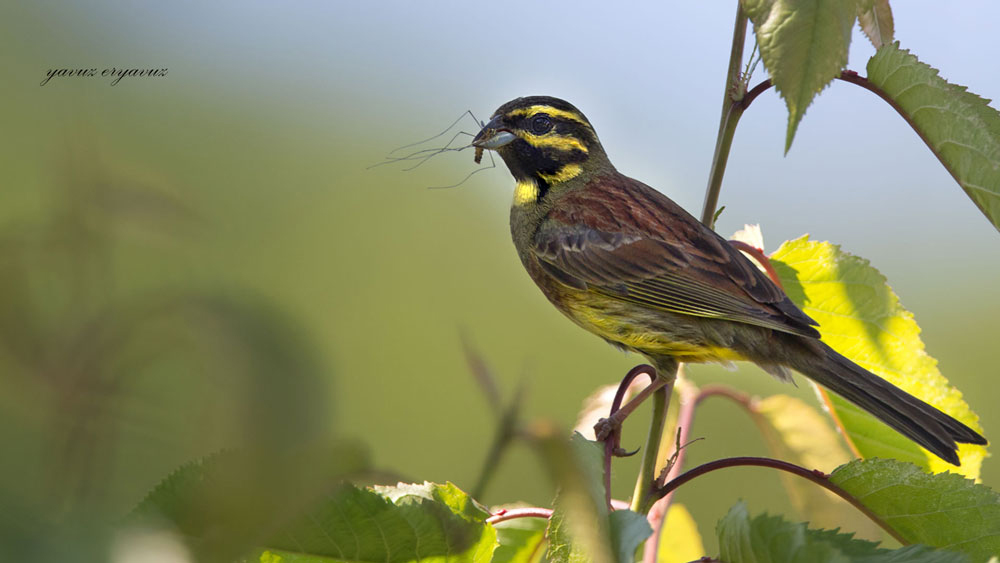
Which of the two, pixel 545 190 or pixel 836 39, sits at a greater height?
pixel 545 190

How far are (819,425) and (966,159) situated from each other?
1.03 metres

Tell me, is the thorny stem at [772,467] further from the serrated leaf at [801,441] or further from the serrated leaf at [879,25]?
the serrated leaf at [879,25]

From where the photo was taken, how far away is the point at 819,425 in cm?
261

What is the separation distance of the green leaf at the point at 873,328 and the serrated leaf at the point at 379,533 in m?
1.29

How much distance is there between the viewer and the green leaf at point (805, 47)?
155 cm

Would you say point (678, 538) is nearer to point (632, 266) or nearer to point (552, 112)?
point (632, 266)

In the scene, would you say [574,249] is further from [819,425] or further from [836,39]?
[836,39]

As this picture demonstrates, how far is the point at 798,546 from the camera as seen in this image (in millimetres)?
1348

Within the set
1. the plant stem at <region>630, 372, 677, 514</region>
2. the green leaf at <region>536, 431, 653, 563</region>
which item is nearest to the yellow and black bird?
the plant stem at <region>630, 372, 677, 514</region>

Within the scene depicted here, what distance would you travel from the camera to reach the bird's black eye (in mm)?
3256

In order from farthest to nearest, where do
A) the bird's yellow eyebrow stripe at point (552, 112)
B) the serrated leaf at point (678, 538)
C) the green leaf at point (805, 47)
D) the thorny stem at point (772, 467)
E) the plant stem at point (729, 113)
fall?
the bird's yellow eyebrow stripe at point (552, 112), the serrated leaf at point (678, 538), the plant stem at point (729, 113), the thorny stem at point (772, 467), the green leaf at point (805, 47)

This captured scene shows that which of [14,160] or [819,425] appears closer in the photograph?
[819,425]

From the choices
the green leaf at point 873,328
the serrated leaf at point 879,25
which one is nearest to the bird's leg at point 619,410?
the green leaf at point 873,328

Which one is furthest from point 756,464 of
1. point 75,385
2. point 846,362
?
point 75,385
